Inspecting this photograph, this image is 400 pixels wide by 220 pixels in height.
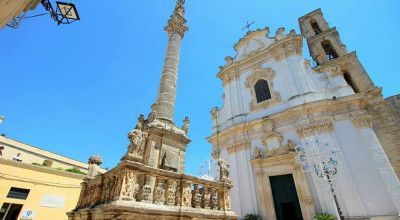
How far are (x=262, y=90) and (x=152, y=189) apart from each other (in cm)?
1495

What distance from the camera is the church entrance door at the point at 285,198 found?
13327 millimetres

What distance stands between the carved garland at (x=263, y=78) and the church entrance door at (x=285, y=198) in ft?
18.0

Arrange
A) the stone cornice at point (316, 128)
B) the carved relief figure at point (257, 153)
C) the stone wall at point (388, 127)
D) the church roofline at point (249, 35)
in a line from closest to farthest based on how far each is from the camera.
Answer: the stone wall at point (388, 127), the stone cornice at point (316, 128), the carved relief figure at point (257, 153), the church roofline at point (249, 35)

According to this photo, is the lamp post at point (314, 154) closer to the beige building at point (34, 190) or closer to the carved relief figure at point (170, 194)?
the carved relief figure at point (170, 194)

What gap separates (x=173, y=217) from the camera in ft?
16.9

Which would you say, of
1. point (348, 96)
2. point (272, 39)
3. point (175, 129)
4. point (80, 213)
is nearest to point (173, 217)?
point (80, 213)

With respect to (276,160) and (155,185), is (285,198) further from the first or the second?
(155,185)

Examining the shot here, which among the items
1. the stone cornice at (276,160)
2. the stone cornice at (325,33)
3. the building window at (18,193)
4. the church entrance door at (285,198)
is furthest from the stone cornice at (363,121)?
the building window at (18,193)

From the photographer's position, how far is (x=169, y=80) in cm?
902

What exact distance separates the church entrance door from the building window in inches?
514

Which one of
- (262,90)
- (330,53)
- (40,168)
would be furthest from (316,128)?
(40,168)

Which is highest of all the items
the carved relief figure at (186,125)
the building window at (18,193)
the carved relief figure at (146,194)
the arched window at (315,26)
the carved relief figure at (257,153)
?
the arched window at (315,26)

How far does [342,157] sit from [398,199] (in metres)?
2.94

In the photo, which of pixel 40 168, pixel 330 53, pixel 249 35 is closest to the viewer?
pixel 40 168
